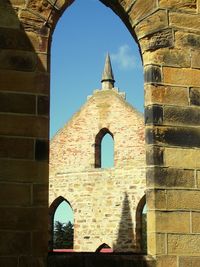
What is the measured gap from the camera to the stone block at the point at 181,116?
457 centimetres

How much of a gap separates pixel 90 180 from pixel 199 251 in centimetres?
1379

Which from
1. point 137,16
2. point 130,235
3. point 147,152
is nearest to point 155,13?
point 137,16

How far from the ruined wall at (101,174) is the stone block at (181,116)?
12.2 metres

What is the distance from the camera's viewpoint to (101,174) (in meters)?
18.0

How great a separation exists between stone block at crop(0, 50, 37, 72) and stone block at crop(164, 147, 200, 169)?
140cm

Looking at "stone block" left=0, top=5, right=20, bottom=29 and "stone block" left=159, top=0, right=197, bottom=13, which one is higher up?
"stone block" left=159, top=0, right=197, bottom=13

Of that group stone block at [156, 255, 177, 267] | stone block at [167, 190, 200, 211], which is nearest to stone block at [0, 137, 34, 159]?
stone block at [167, 190, 200, 211]

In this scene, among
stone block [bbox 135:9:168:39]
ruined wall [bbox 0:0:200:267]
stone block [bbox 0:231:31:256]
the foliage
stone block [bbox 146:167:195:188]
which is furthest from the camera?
the foliage

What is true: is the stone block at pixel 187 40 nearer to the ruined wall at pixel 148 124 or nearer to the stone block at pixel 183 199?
the ruined wall at pixel 148 124

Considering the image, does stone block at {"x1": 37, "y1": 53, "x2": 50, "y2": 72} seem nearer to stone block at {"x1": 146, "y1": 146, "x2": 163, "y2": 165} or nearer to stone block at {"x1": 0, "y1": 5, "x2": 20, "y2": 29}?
stone block at {"x1": 0, "y1": 5, "x2": 20, "y2": 29}

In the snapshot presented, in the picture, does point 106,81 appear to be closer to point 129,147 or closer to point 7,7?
point 129,147

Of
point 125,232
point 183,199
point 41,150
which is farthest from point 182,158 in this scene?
point 125,232

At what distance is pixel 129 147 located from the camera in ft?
57.8

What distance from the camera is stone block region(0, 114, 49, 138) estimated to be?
4309 mm
